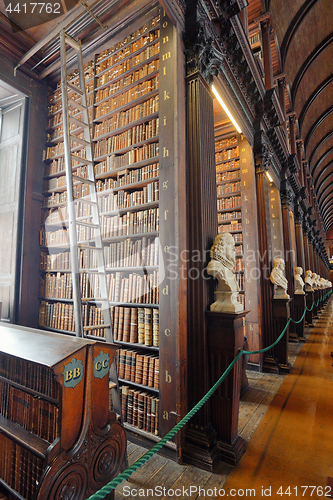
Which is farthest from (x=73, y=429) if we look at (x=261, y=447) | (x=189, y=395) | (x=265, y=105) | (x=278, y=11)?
(x=278, y=11)

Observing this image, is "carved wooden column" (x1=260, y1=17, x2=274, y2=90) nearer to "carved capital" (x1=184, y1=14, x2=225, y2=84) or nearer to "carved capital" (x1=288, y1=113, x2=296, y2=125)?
"carved capital" (x1=184, y1=14, x2=225, y2=84)

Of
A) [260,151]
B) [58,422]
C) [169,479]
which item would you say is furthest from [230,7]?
[169,479]

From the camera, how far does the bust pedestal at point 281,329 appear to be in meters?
3.61

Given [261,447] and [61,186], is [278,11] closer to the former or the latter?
[61,186]

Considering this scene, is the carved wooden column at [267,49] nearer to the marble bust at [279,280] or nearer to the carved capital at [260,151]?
the carved capital at [260,151]

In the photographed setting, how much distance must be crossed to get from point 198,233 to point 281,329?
2571mm

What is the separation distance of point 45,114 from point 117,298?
2.85 m

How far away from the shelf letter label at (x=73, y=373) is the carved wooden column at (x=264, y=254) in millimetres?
3054

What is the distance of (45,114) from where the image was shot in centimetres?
354

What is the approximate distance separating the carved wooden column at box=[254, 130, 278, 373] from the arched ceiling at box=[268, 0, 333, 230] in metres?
2.57

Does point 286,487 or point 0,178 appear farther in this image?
point 0,178

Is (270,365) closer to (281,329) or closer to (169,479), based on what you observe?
(281,329)

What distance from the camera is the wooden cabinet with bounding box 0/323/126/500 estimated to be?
3.66 ft

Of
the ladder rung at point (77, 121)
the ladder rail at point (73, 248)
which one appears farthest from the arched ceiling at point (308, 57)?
the ladder rail at point (73, 248)
